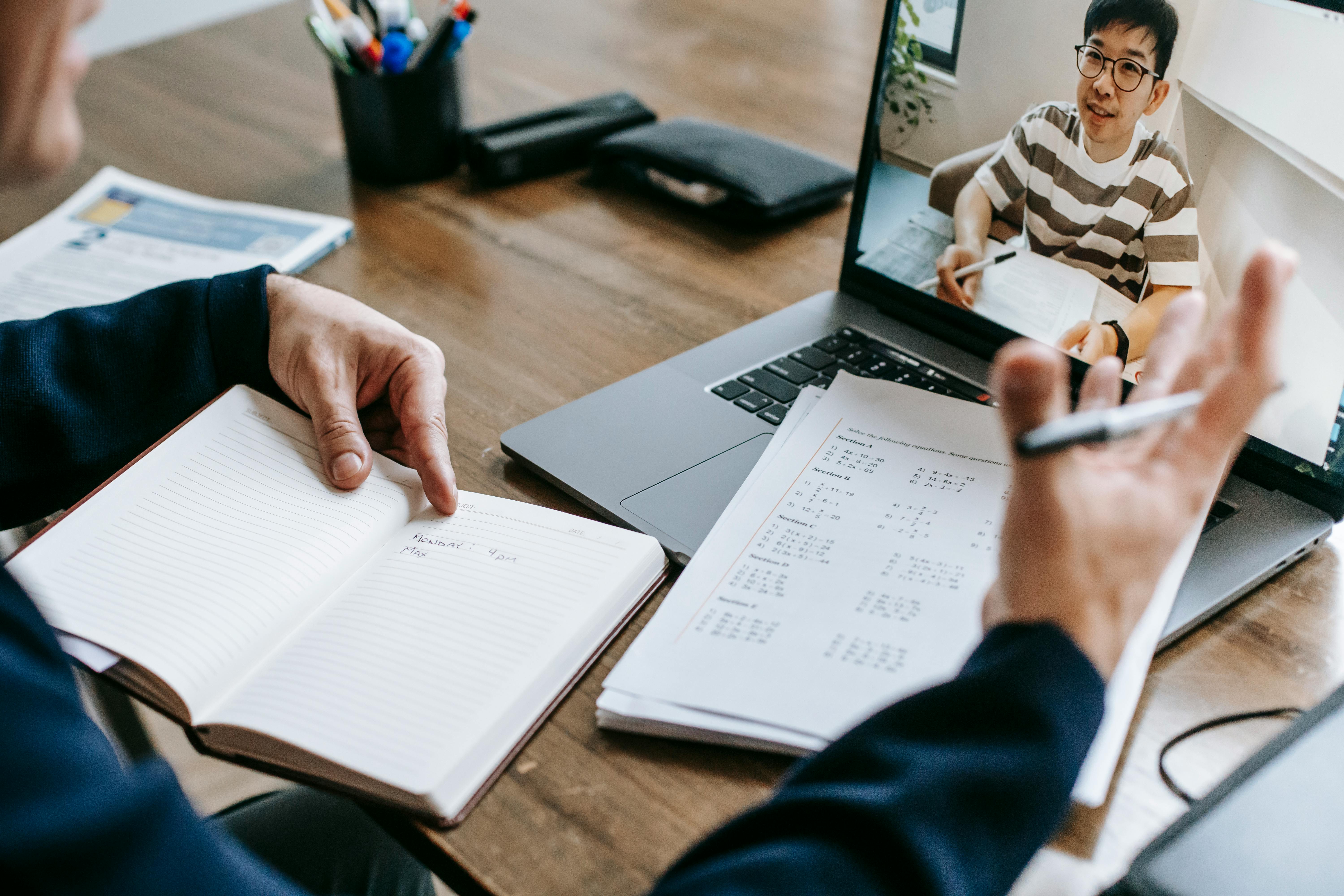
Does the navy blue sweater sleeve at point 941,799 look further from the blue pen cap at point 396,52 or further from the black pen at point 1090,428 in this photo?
the blue pen cap at point 396,52

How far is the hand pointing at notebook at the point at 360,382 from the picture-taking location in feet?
2.15

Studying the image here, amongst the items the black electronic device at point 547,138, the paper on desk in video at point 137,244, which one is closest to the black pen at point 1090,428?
the paper on desk in video at point 137,244

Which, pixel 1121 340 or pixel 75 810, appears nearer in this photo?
pixel 75 810

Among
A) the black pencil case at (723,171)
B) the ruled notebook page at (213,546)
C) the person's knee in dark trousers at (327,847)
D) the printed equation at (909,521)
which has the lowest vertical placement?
the person's knee in dark trousers at (327,847)

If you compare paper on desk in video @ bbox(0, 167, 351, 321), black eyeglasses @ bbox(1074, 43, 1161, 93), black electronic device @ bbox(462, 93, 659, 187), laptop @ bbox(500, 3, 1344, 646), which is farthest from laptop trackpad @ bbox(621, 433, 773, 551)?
black electronic device @ bbox(462, 93, 659, 187)

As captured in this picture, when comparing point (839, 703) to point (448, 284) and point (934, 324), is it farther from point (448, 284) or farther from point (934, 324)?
point (448, 284)

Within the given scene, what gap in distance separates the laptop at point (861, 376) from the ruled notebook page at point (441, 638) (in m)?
0.07

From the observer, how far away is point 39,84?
45 centimetres

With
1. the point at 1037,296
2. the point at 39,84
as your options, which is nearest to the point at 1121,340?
the point at 1037,296

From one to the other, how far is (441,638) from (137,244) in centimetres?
70

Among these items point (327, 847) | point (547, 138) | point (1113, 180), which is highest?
point (1113, 180)

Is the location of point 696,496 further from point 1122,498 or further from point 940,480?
point 1122,498

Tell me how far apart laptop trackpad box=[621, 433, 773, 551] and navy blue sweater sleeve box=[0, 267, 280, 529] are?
301 millimetres

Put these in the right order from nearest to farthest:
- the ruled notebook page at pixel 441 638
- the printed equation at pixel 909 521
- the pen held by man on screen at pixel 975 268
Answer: the ruled notebook page at pixel 441 638
the printed equation at pixel 909 521
the pen held by man on screen at pixel 975 268
